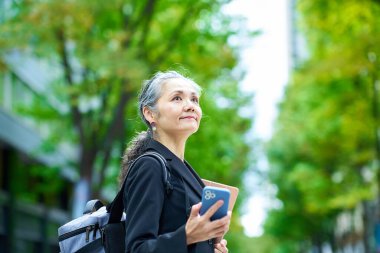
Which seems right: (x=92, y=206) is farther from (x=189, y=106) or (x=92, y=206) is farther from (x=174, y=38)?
(x=174, y=38)

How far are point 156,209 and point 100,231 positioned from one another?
322 millimetres

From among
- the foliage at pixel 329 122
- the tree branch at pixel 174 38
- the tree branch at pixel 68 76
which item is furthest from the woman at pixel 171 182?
the tree branch at pixel 174 38

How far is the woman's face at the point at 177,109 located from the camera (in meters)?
2.83

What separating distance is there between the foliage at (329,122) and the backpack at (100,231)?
1241cm

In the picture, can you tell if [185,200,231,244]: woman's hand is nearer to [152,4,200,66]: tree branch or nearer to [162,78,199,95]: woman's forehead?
[162,78,199,95]: woman's forehead

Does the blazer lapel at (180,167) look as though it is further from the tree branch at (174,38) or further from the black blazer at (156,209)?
the tree branch at (174,38)

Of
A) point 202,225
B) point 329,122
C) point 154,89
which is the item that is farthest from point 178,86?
point 329,122

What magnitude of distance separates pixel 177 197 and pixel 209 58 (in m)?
13.9

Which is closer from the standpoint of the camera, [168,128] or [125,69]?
[168,128]

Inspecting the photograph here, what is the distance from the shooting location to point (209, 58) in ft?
53.8

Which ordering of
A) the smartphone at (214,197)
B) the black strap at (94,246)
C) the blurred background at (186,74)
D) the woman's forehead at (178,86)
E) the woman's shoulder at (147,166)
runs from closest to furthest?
the smartphone at (214,197) < the woman's shoulder at (147,166) < the black strap at (94,246) < the woman's forehead at (178,86) < the blurred background at (186,74)

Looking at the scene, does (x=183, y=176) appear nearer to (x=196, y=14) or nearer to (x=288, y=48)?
(x=196, y=14)

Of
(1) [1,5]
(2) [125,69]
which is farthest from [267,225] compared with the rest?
(2) [125,69]

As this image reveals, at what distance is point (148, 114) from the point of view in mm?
2912
